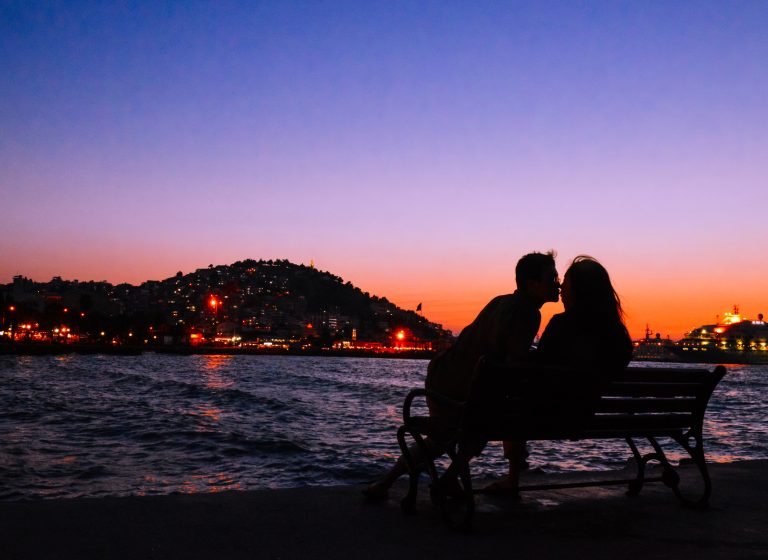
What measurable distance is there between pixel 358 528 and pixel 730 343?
18537 centimetres

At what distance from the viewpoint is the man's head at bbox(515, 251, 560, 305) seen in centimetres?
395

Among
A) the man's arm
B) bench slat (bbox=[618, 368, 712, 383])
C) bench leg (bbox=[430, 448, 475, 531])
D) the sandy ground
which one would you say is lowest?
the sandy ground

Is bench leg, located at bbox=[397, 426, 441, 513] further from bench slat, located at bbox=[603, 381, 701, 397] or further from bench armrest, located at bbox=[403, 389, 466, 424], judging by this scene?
bench slat, located at bbox=[603, 381, 701, 397]

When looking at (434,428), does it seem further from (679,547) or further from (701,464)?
(701,464)

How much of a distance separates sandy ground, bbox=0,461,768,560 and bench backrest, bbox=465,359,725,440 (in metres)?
0.50

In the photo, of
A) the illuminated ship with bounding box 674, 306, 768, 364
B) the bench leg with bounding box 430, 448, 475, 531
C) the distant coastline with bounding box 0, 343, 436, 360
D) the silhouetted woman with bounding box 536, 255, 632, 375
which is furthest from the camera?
the illuminated ship with bounding box 674, 306, 768, 364

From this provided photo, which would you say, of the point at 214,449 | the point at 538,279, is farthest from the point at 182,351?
the point at 538,279

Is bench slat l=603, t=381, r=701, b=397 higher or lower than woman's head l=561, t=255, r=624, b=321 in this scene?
lower

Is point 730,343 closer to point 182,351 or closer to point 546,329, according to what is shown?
point 182,351

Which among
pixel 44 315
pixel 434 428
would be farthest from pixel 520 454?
pixel 44 315

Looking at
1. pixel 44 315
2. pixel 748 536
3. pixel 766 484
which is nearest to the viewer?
pixel 748 536

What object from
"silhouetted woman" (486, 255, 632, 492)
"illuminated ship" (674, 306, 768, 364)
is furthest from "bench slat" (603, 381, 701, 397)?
"illuminated ship" (674, 306, 768, 364)

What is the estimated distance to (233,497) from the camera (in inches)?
166

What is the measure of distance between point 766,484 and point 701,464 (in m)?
1.23
